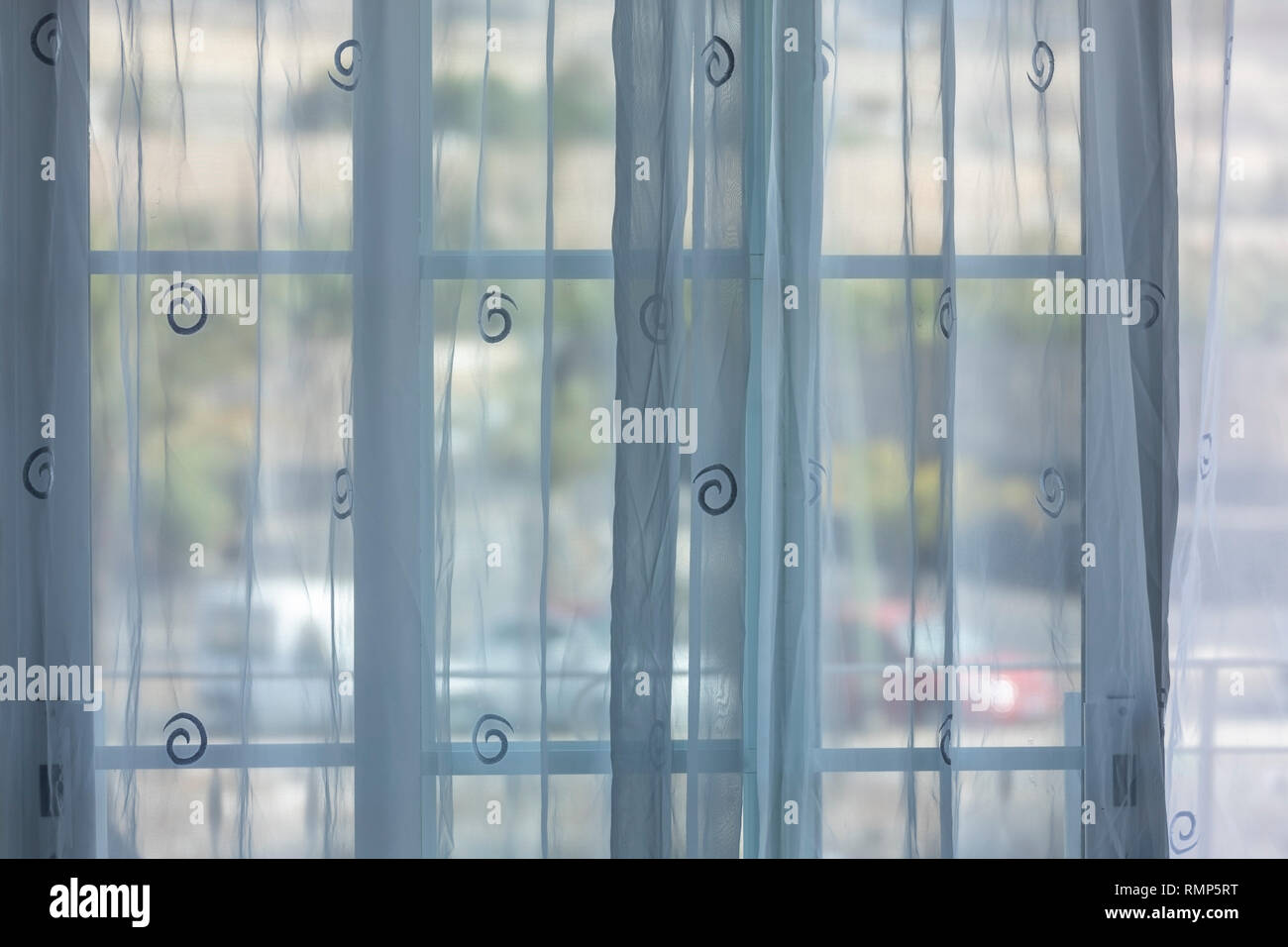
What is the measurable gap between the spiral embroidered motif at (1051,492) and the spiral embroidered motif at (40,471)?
137 cm

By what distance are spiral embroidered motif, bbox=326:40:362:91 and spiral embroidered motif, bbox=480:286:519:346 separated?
0.34 m

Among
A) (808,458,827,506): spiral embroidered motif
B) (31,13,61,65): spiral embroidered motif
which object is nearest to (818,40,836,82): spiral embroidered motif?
(808,458,827,506): spiral embroidered motif

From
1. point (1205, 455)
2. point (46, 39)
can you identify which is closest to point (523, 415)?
point (46, 39)

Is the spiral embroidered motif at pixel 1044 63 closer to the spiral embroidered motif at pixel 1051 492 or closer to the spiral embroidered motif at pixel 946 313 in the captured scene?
the spiral embroidered motif at pixel 946 313

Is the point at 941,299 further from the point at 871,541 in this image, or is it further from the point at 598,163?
the point at 598,163

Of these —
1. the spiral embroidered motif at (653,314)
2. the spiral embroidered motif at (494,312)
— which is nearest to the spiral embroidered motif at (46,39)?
the spiral embroidered motif at (494,312)

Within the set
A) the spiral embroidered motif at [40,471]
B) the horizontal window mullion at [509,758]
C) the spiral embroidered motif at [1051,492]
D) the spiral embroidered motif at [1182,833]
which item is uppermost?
the spiral embroidered motif at [40,471]

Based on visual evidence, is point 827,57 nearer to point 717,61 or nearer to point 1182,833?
point 717,61

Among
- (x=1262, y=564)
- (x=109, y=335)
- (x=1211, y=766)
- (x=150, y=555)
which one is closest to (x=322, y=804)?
(x=150, y=555)

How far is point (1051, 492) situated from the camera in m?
1.87

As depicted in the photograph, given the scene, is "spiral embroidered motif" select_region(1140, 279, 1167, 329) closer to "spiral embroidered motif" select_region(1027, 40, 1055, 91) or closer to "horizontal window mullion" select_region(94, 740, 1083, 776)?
"spiral embroidered motif" select_region(1027, 40, 1055, 91)

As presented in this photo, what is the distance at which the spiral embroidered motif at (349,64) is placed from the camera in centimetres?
185

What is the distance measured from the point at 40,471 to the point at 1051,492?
141 cm
